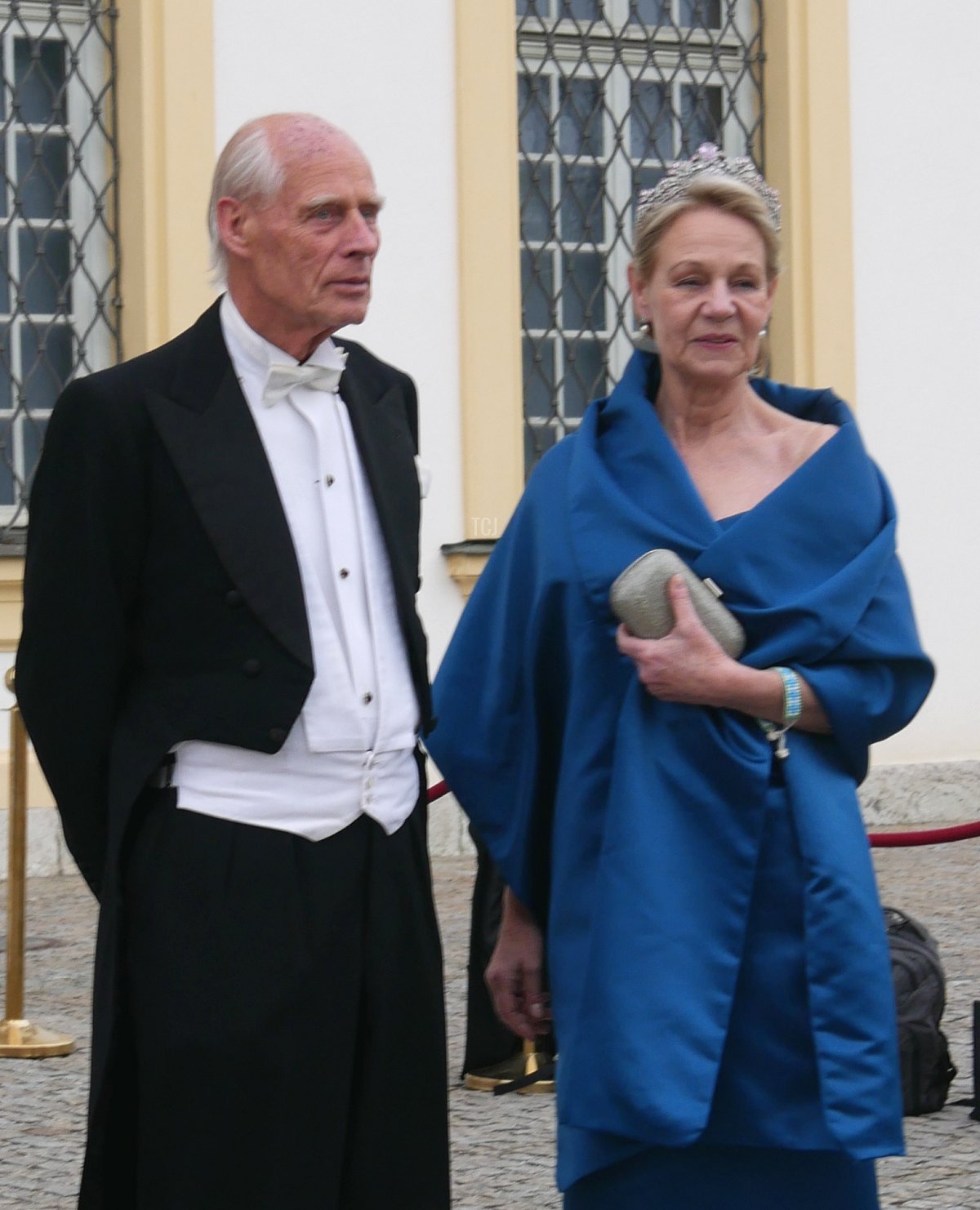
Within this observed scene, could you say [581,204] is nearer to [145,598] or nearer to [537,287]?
[537,287]

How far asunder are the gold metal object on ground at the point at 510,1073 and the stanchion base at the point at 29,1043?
1.08m

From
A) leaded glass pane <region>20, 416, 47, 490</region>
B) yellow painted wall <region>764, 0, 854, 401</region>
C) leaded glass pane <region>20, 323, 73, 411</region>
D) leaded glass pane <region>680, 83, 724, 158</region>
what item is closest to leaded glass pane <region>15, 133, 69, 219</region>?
leaded glass pane <region>20, 323, 73, 411</region>

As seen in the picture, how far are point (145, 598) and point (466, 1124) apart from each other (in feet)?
7.61

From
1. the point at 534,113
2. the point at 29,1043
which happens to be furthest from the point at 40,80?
the point at 29,1043

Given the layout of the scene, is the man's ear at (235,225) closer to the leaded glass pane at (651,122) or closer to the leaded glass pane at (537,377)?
the leaded glass pane at (537,377)

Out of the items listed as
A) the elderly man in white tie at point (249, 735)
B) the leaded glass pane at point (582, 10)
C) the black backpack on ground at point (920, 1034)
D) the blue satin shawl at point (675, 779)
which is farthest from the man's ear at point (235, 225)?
the leaded glass pane at point (582, 10)

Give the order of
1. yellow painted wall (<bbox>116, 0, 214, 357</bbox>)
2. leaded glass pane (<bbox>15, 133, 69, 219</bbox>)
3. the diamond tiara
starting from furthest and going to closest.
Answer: leaded glass pane (<bbox>15, 133, 69, 219</bbox>) < yellow painted wall (<bbox>116, 0, 214, 357</bbox>) < the diamond tiara

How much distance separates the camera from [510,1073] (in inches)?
200

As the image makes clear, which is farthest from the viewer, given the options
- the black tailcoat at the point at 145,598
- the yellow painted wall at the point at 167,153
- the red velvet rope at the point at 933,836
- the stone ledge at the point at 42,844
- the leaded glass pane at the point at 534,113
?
the leaded glass pane at the point at 534,113

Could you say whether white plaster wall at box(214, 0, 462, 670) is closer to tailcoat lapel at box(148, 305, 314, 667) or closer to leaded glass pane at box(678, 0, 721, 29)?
leaded glass pane at box(678, 0, 721, 29)

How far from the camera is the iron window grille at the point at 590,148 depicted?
976cm

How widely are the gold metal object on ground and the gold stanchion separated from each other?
111cm

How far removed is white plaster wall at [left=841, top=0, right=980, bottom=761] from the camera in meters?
10.1

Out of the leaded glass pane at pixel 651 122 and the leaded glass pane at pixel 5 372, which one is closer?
the leaded glass pane at pixel 5 372
